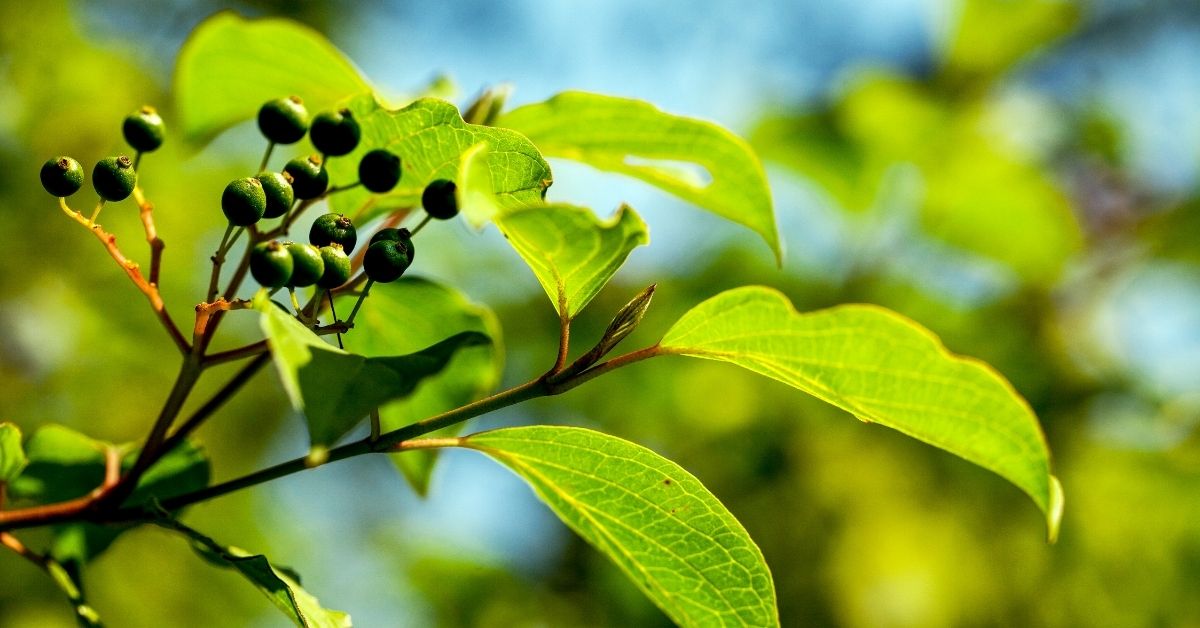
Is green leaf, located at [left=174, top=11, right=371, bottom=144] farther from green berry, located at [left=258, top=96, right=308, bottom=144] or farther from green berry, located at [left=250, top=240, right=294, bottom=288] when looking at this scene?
green berry, located at [left=250, top=240, right=294, bottom=288]

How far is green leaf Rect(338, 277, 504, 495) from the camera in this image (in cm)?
140

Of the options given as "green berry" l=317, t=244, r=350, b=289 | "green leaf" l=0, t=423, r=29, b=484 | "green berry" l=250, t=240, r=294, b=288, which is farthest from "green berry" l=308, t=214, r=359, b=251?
"green leaf" l=0, t=423, r=29, b=484

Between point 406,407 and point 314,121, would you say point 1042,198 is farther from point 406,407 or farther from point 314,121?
point 314,121

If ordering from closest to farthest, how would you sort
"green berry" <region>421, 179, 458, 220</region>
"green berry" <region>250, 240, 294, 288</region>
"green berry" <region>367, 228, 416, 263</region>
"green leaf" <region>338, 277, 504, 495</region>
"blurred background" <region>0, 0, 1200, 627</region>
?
"green berry" <region>250, 240, 294, 288</region>, "green berry" <region>367, 228, 416, 263</region>, "green berry" <region>421, 179, 458, 220</region>, "green leaf" <region>338, 277, 504, 495</region>, "blurred background" <region>0, 0, 1200, 627</region>

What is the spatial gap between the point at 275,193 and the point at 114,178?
0.19 metres

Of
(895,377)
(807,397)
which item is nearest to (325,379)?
(895,377)

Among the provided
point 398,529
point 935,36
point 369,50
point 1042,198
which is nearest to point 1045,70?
point 935,36

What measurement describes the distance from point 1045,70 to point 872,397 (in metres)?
6.07

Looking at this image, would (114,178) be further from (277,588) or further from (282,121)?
(277,588)

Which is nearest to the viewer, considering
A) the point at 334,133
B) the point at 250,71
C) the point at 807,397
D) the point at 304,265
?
the point at 304,265

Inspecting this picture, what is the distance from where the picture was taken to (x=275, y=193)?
3.37ft

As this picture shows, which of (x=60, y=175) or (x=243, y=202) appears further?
(x=60, y=175)

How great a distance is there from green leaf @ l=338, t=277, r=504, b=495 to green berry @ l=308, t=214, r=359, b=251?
31 centimetres

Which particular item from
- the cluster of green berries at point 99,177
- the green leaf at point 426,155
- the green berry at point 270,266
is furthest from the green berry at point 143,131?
the green berry at point 270,266
